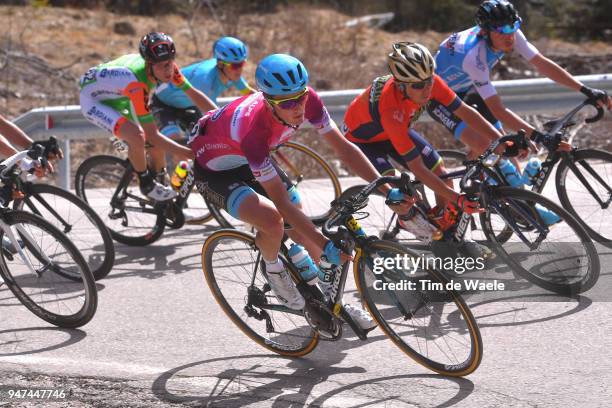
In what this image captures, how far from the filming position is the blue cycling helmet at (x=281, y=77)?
5.59 meters

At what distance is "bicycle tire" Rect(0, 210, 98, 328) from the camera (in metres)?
6.63

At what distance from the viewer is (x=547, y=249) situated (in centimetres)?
698

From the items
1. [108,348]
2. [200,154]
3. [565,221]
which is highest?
[200,154]

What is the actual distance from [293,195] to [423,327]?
120cm

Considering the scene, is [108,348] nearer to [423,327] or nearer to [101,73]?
[423,327]

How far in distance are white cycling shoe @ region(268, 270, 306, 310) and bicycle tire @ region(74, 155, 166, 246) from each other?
313cm

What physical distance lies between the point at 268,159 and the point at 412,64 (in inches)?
Answer: 58.3

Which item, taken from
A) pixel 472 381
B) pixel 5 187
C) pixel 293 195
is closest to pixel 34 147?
pixel 5 187

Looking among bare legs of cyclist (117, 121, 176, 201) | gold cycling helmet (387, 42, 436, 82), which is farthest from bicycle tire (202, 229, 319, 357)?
bare legs of cyclist (117, 121, 176, 201)

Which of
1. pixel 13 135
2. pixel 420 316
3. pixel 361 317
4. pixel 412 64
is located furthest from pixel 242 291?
pixel 13 135

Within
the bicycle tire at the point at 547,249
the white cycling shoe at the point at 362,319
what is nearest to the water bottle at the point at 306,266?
the white cycling shoe at the point at 362,319

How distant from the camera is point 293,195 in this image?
6.28 meters

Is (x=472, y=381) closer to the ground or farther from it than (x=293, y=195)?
closer to the ground

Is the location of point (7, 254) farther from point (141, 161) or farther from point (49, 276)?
point (141, 161)
